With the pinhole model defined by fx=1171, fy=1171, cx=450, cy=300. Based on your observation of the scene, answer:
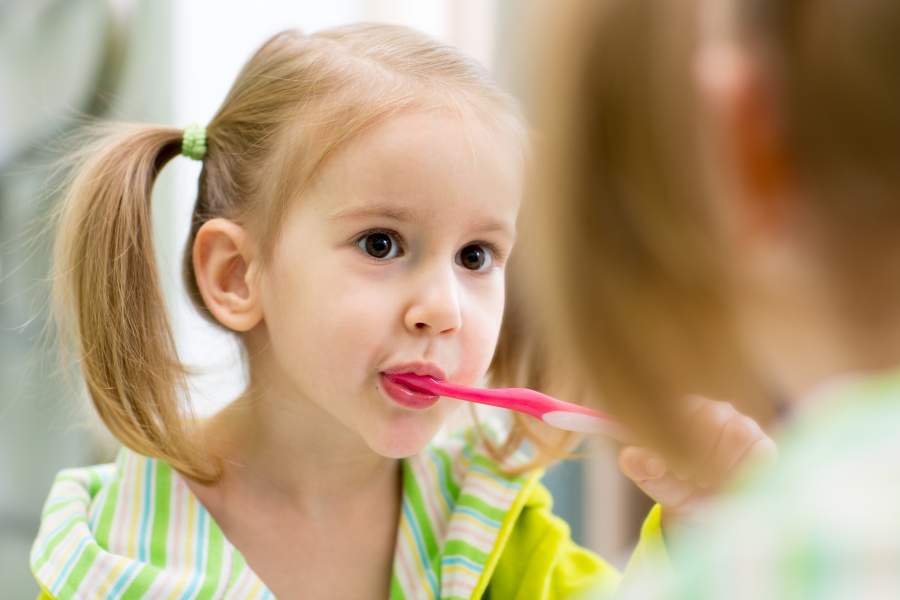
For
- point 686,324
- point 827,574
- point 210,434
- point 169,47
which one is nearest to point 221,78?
point 169,47

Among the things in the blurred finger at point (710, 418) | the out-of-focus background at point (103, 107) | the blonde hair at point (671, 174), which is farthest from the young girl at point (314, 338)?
the out-of-focus background at point (103, 107)

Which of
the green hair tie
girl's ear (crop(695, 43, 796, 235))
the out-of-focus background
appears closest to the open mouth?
the green hair tie

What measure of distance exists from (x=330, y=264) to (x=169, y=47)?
71cm

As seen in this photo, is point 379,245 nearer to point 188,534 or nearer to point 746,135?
point 188,534

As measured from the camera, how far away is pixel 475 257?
31.7 inches

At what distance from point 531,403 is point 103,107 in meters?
0.88

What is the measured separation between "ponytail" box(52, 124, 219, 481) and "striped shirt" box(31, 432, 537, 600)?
0.03 meters

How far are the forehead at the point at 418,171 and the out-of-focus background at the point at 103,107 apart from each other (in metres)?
0.51

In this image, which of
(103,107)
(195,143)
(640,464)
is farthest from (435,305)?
(103,107)

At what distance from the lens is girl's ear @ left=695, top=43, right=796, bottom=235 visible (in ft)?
1.41

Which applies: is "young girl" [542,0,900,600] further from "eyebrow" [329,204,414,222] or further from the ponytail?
the ponytail

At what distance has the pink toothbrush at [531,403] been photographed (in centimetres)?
67

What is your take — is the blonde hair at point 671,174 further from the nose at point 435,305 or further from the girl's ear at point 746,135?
the nose at point 435,305

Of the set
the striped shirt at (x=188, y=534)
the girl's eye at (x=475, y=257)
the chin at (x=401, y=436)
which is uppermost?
the girl's eye at (x=475, y=257)
